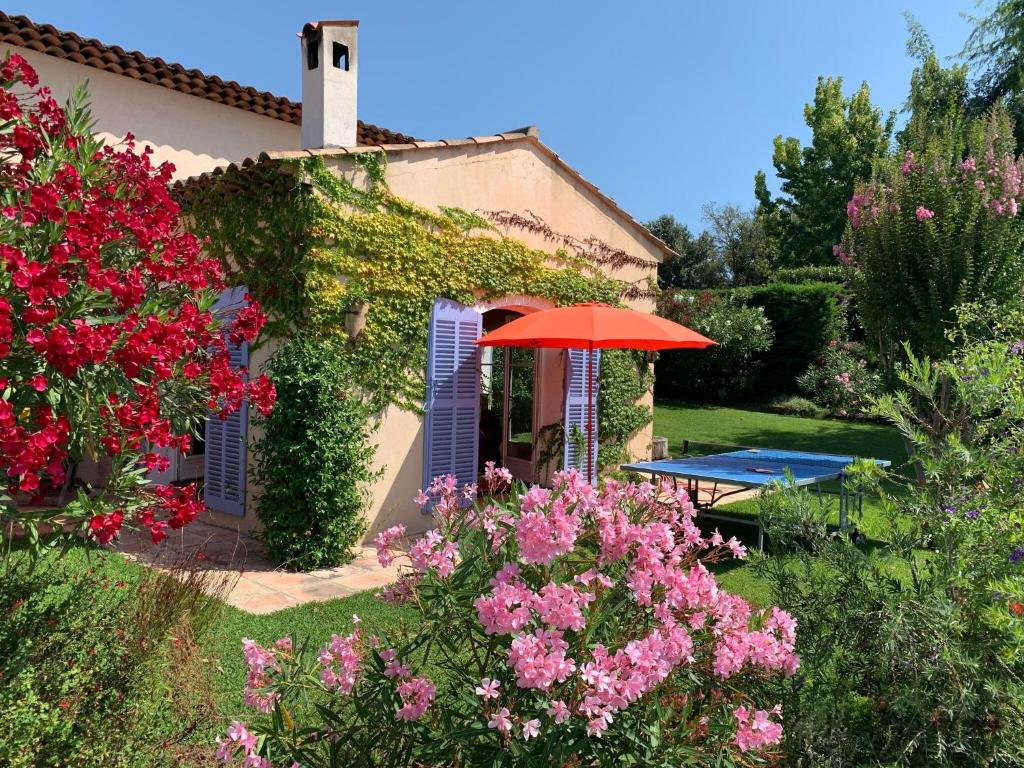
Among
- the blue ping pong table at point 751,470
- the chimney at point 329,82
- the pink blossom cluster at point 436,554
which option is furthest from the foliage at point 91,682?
the chimney at point 329,82

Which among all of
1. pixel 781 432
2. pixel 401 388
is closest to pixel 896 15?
pixel 781 432

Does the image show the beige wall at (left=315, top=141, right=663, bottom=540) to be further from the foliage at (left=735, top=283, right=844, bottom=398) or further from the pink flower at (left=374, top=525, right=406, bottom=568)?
the foliage at (left=735, top=283, right=844, bottom=398)

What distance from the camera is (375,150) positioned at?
8070mm

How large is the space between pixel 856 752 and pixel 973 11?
23.8m

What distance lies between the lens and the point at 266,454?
290 inches

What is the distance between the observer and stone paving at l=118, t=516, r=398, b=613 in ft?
20.6

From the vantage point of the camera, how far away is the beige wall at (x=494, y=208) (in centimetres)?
840

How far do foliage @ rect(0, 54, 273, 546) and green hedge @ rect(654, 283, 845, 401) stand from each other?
2001cm

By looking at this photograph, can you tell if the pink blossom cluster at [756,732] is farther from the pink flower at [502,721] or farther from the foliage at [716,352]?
the foliage at [716,352]

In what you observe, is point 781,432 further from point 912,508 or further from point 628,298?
point 912,508

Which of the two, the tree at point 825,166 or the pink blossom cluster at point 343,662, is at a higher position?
the tree at point 825,166

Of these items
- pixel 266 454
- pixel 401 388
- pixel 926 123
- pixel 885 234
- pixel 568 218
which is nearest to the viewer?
pixel 266 454

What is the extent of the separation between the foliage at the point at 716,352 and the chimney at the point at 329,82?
13.4 metres

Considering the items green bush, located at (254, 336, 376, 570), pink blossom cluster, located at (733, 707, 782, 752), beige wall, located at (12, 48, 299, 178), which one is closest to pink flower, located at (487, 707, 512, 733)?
pink blossom cluster, located at (733, 707, 782, 752)
